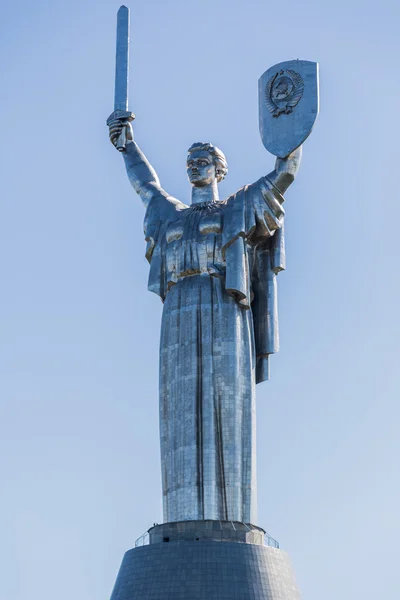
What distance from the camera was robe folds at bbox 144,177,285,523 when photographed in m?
20.2

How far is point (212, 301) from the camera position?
839 inches

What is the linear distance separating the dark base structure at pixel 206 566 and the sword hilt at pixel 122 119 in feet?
27.3

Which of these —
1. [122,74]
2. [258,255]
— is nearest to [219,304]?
[258,255]

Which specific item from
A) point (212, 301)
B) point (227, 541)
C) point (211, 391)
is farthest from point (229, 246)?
point (227, 541)

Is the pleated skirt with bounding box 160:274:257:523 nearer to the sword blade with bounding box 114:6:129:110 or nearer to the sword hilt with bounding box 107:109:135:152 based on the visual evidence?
the sword hilt with bounding box 107:109:135:152

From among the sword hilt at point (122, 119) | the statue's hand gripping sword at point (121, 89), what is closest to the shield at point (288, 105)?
the sword hilt at point (122, 119)

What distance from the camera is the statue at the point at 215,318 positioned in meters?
20.3

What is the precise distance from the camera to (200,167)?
22.6 meters

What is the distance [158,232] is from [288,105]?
3.53 m

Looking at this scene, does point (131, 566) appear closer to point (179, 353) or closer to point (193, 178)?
point (179, 353)

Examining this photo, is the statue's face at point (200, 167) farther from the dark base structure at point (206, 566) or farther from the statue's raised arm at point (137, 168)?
the dark base structure at point (206, 566)

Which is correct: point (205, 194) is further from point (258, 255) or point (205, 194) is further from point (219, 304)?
point (219, 304)

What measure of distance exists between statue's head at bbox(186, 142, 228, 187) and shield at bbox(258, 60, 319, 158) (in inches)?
51.0

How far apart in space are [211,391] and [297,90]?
19.4 ft
